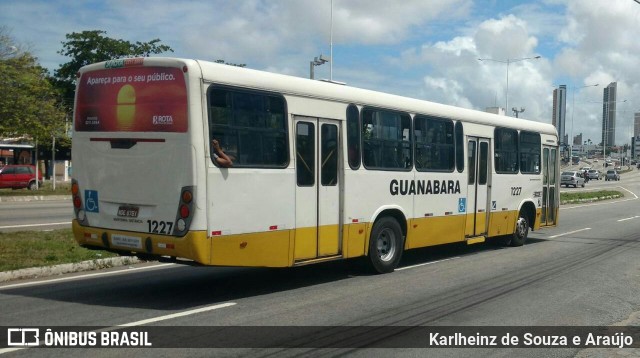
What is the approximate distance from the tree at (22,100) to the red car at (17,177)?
9.17 m

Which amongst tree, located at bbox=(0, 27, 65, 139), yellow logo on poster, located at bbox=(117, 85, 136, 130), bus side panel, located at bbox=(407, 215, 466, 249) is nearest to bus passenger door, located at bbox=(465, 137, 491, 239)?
bus side panel, located at bbox=(407, 215, 466, 249)

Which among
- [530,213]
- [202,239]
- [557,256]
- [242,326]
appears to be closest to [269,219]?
[202,239]

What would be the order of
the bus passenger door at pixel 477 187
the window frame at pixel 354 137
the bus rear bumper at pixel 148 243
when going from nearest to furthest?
1. the bus rear bumper at pixel 148 243
2. the window frame at pixel 354 137
3. the bus passenger door at pixel 477 187

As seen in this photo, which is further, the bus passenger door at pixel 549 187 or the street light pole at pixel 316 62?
the street light pole at pixel 316 62

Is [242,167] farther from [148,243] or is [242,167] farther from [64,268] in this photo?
[64,268]

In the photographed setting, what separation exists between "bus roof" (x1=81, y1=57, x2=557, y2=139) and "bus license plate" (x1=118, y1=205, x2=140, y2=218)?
191 centimetres

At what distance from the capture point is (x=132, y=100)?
336 inches

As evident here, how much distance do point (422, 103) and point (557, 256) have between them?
194 inches

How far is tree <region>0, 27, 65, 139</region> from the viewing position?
89.9ft

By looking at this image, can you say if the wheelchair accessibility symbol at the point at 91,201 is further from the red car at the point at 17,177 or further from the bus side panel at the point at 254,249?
the red car at the point at 17,177

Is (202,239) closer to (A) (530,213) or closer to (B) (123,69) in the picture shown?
(B) (123,69)

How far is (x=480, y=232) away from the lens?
14102 millimetres

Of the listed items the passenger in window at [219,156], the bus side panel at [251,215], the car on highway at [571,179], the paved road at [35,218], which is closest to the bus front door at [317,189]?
the bus side panel at [251,215]

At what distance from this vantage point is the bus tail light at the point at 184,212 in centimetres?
790
